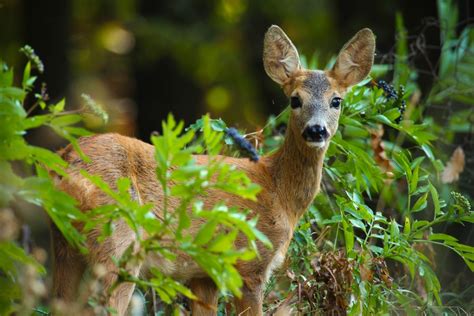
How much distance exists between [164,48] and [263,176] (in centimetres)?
1106

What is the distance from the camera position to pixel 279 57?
7484 millimetres

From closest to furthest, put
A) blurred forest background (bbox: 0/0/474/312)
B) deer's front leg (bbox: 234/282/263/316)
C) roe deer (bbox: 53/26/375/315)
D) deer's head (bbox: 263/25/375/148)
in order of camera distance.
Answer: roe deer (bbox: 53/26/375/315), deer's front leg (bbox: 234/282/263/316), deer's head (bbox: 263/25/375/148), blurred forest background (bbox: 0/0/474/312)

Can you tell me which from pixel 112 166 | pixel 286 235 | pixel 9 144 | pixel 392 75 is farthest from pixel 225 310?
pixel 392 75

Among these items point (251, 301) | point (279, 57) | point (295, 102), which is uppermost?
point (279, 57)

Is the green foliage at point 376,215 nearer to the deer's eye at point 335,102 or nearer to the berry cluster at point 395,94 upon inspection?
the berry cluster at point 395,94

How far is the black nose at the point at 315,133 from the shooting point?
670cm

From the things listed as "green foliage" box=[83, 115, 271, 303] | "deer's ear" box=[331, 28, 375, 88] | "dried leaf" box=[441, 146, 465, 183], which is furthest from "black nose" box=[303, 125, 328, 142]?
"dried leaf" box=[441, 146, 465, 183]

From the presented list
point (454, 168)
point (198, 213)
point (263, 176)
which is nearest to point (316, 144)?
point (263, 176)

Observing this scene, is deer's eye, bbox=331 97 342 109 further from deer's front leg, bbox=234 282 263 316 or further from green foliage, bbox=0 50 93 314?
green foliage, bbox=0 50 93 314

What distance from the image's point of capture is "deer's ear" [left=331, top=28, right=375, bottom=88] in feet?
24.1

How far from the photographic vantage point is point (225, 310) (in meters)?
7.21

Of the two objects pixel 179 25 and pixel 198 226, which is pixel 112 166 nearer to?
pixel 198 226

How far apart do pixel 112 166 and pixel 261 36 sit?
13432 millimetres

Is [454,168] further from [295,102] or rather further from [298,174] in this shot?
[295,102]
